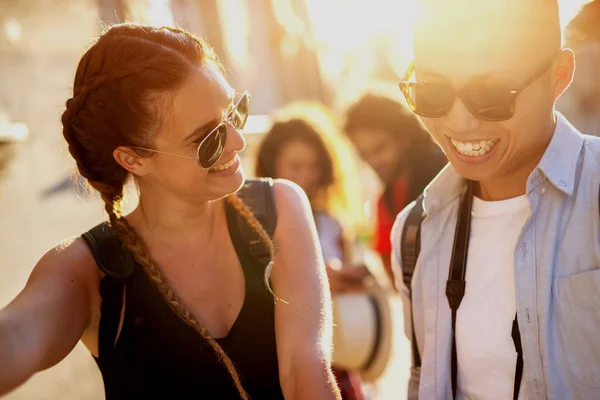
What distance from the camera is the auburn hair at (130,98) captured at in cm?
230

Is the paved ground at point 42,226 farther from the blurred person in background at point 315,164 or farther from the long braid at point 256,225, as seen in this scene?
the long braid at point 256,225

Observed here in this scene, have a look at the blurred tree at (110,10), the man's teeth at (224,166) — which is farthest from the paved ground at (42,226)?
the man's teeth at (224,166)

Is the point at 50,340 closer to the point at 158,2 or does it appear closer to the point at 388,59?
the point at 158,2

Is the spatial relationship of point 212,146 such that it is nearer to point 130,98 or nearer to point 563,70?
point 130,98

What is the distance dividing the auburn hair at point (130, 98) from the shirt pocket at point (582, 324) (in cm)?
90

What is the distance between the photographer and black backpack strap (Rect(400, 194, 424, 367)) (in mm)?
2725

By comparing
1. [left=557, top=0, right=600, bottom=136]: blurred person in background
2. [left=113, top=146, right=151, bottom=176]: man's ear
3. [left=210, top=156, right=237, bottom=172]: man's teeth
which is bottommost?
[left=557, top=0, right=600, bottom=136]: blurred person in background

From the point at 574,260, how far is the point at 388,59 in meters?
18.1

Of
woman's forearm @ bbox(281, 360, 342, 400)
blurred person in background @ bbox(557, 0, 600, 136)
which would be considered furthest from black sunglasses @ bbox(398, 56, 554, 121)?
blurred person in background @ bbox(557, 0, 600, 136)

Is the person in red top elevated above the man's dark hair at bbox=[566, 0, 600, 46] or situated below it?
below

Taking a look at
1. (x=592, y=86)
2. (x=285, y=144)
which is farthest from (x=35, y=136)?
(x=592, y=86)

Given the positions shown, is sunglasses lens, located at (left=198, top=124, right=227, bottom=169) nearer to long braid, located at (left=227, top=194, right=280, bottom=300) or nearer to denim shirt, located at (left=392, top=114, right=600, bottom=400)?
long braid, located at (left=227, top=194, right=280, bottom=300)

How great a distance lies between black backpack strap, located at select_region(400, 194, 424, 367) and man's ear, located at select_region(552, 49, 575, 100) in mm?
Answer: 657

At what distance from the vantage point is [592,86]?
11.2 m
